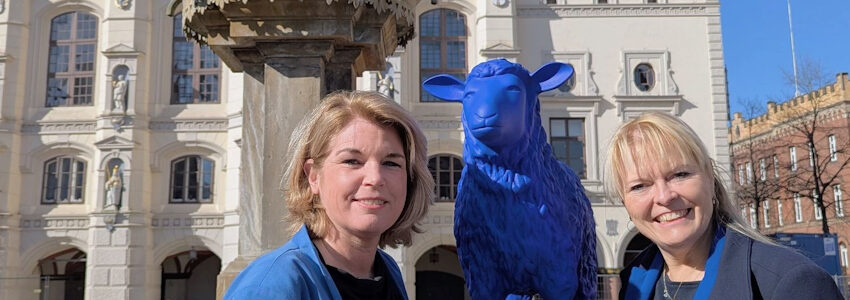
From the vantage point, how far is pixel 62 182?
23.1 metres

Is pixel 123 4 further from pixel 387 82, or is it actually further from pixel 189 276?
pixel 189 276

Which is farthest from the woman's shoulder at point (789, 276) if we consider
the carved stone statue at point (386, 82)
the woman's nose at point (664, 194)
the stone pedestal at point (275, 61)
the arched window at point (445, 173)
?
the arched window at point (445, 173)

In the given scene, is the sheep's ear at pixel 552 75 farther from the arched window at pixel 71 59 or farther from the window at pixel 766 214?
the window at pixel 766 214

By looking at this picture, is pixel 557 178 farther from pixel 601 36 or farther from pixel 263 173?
pixel 601 36

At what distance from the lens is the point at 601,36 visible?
76.5ft

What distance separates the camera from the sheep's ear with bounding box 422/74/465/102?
10.7 feet

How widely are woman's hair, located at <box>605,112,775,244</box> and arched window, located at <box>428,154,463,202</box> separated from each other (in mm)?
20186

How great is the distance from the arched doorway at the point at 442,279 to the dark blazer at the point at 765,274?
2339cm

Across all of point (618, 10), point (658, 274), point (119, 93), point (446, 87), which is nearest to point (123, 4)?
point (119, 93)

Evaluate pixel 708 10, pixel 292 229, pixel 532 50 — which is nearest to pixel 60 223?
pixel 532 50

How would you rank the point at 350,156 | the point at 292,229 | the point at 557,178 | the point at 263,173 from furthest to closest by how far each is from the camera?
the point at 263,173, the point at 557,178, the point at 292,229, the point at 350,156

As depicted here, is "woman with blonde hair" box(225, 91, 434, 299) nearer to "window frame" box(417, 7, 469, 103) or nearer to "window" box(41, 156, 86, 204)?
"window frame" box(417, 7, 469, 103)

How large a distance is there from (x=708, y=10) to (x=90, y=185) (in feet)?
66.0

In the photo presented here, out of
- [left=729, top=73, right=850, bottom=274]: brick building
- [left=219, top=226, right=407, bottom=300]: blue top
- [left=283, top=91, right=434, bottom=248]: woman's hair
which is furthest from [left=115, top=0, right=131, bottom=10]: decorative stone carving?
[left=729, top=73, right=850, bottom=274]: brick building
